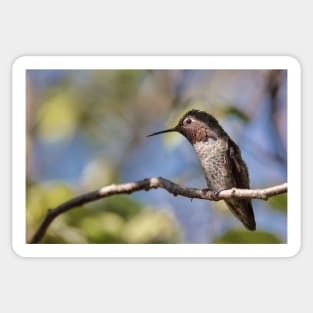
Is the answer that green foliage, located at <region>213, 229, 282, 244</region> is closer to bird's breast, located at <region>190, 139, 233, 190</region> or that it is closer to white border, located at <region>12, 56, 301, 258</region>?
white border, located at <region>12, 56, 301, 258</region>

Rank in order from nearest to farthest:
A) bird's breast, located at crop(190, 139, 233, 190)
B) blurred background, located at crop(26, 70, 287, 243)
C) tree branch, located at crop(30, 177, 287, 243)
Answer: tree branch, located at crop(30, 177, 287, 243), bird's breast, located at crop(190, 139, 233, 190), blurred background, located at crop(26, 70, 287, 243)

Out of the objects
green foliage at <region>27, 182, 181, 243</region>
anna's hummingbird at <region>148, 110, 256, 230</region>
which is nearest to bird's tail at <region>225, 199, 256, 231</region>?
anna's hummingbird at <region>148, 110, 256, 230</region>

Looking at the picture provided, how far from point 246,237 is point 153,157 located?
0.52m

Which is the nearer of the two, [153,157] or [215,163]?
[215,163]

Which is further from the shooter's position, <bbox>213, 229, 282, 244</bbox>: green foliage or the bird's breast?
<bbox>213, 229, 282, 244</bbox>: green foliage

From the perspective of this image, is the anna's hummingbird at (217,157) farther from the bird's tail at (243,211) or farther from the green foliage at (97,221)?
the green foliage at (97,221)

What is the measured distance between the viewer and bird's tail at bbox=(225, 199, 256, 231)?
306 cm

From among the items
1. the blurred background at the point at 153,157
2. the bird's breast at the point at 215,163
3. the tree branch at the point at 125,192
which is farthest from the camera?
the blurred background at the point at 153,157

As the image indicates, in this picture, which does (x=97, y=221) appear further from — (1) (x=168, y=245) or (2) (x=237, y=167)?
(2) (x=237, y=167)

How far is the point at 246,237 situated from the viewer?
315 cm

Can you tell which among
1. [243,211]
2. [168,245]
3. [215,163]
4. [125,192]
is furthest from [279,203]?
[125,192]

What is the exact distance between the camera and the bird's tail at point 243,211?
306 centimetres

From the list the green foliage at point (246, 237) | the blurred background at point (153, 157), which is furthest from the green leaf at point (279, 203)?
the green foliage at point (246, 237)
